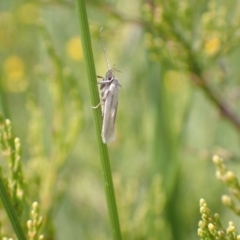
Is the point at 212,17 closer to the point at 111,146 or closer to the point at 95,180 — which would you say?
the point at 111,146

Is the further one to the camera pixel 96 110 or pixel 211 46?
pixel 211 46

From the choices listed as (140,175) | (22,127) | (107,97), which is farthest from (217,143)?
(22,127)

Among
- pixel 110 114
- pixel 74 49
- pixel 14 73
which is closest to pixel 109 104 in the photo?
pixel 110 114

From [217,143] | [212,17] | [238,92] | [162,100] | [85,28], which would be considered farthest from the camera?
[217,143]

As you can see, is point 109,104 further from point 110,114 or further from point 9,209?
point 9,209

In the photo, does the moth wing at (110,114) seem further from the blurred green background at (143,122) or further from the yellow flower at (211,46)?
the yellow flower at (211,46)

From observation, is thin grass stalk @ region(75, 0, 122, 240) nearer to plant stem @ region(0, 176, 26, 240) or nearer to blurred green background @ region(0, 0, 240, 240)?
plant stem @ region(0, 176, 26, 240)

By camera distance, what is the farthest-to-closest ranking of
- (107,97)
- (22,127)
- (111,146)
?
(22,127) → (111,146) → (107,97)
